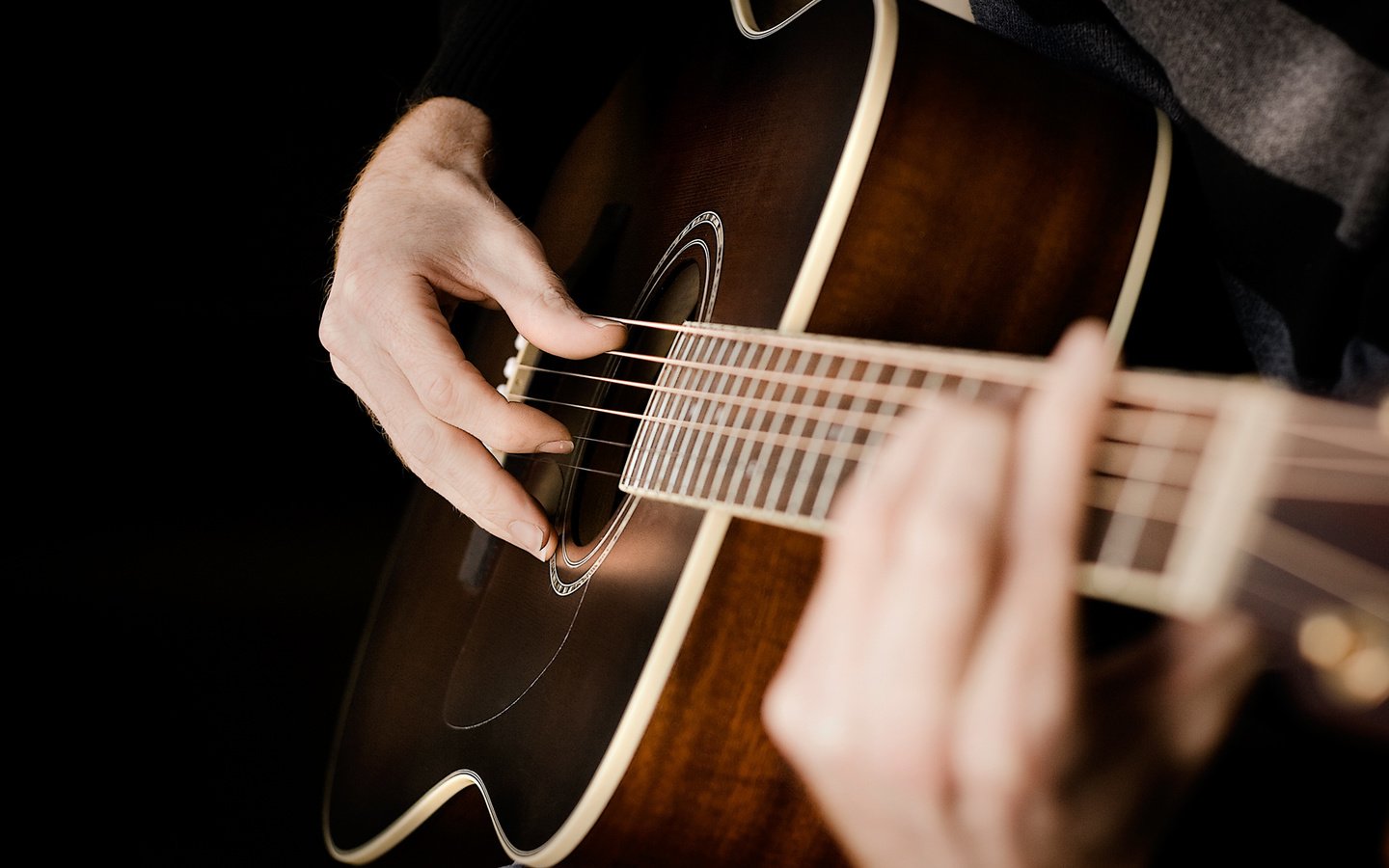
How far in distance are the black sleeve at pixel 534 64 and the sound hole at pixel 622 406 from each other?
0.38 m

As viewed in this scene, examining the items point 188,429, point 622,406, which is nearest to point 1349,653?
point 622,406

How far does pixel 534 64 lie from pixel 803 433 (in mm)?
786

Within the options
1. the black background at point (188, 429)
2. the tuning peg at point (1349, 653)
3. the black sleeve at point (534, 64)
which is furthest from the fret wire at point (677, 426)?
the black background at point (188, 429)

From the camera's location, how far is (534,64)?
112 centimetres

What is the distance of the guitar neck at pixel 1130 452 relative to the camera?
0.36 metres

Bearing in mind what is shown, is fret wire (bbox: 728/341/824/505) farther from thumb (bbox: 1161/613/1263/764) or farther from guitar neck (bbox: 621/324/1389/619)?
thumb (bbox: 1161/613/1263/764)

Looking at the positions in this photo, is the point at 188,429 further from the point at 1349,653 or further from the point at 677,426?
the point at 1349,653

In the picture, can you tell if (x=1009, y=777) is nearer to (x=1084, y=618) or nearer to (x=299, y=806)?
(x=1084, y=618)

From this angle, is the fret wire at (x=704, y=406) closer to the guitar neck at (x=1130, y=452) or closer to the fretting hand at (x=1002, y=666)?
the guitar neck at (x=1130, y=452)

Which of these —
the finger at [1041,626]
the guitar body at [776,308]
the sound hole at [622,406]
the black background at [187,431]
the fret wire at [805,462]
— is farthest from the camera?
the black background at [187,431]

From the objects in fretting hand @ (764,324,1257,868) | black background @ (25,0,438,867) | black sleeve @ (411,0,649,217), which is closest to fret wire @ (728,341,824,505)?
fretting hand @ (764,324,1257,868)

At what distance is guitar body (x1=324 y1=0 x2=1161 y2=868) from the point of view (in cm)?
64

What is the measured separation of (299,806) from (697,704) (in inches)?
50.0

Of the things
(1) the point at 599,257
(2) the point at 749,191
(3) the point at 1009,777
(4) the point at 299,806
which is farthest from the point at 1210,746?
(4) the point at 299,806
